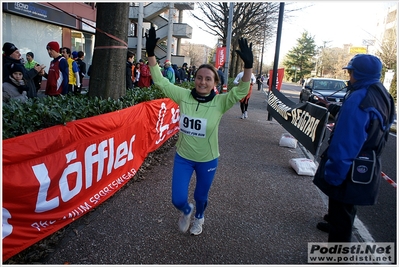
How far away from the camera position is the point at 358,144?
2.46 meters

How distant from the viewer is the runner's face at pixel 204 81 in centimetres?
320

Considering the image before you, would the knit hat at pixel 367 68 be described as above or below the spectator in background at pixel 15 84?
above

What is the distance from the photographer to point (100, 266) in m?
2.79

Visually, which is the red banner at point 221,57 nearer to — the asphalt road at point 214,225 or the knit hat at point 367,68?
the asphalt road at point 214,225

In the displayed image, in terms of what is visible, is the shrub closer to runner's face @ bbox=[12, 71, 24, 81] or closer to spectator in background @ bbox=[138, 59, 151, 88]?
runner's face @ bbox=[12, 71, 24, 81]

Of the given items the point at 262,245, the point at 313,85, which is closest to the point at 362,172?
the point at 262,245

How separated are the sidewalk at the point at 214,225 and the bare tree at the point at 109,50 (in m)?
1.71

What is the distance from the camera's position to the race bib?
3.17 m

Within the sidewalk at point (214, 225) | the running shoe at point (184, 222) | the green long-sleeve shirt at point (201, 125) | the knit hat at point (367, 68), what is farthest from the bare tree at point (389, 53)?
the running shoe at point (184, 222)

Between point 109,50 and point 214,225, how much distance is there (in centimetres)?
335

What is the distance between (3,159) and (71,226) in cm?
127

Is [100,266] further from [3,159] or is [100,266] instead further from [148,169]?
[148,169]

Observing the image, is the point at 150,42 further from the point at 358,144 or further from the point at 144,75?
the point at 144,75

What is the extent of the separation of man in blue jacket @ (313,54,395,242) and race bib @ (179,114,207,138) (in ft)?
3.90
